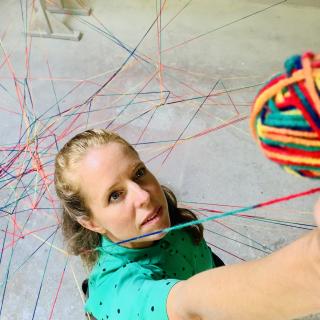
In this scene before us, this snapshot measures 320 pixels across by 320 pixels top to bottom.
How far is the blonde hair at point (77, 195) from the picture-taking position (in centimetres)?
81

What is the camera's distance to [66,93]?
1.91 metres

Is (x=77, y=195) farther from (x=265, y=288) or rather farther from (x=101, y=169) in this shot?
(x=265, y=288)

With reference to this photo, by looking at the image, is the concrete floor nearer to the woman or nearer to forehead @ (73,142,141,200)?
the woman

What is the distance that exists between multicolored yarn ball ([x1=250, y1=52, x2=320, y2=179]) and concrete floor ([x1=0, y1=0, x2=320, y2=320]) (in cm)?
108

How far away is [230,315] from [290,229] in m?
1.05

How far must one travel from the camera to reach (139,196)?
76 cm

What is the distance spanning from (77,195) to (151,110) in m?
1.04

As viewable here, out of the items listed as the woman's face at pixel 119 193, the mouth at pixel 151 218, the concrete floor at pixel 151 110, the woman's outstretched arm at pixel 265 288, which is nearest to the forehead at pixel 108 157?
the woman's face at pixel 119 193

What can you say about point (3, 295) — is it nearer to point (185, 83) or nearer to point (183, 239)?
point (183, 239)

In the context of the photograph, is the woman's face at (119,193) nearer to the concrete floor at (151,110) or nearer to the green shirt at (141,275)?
the green shirt at (141,275)

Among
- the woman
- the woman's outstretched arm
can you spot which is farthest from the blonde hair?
the woman's outstretched arm

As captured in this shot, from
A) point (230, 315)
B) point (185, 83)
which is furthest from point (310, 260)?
point (185, 83)

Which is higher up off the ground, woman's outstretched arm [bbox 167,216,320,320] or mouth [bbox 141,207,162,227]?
woman's outstretched arm [bbox 167,216,320,320]

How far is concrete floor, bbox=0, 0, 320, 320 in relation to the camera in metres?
1.44
